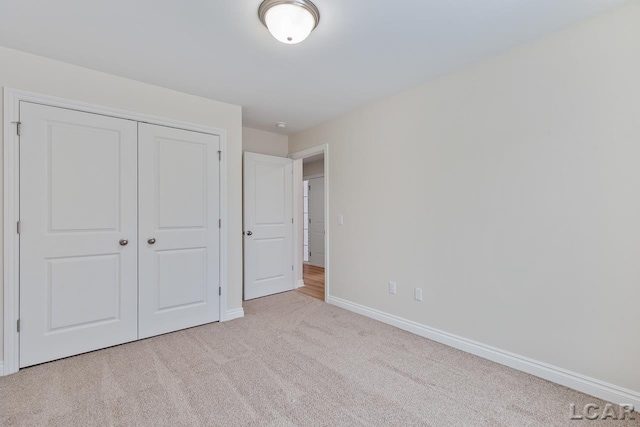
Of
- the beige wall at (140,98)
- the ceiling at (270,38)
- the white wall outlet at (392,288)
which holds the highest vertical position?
the ceiling at (270,38)

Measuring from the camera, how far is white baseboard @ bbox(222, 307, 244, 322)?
127 inches

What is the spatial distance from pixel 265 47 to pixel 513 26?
5.52 ft

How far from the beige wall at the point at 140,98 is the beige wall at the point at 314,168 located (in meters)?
3.14

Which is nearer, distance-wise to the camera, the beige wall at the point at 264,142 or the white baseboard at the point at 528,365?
the white baseboard at the point at 528,365

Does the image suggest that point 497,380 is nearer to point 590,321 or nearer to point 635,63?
point 590,321

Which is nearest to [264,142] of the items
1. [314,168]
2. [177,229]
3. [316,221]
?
[177,229]

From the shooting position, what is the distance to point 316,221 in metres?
6.69

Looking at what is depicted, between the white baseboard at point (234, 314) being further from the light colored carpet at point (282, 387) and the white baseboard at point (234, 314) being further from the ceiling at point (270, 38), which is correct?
the ceiling at point (270, 38)

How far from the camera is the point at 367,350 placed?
2.52m

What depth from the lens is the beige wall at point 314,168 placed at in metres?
6.36

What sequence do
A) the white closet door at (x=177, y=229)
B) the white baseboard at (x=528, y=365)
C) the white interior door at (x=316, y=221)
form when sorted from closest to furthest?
the white baseboard at (x=528, y=365)
the white closet door at (x=177, y=229)
the white interior door at (x=316, y=221)

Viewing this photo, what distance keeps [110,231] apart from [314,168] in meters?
4.48

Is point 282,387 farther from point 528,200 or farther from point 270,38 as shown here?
point 270,38

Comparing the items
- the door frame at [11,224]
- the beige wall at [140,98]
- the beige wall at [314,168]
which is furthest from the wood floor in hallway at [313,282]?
the door frame at [11,224]
